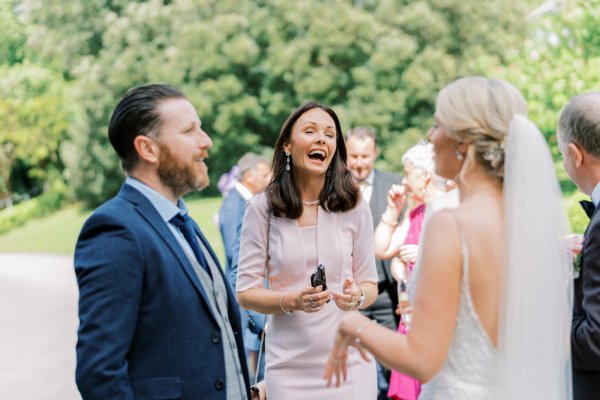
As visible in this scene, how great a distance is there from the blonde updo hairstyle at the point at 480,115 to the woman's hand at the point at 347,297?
1.01 m

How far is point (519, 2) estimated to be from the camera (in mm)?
26688

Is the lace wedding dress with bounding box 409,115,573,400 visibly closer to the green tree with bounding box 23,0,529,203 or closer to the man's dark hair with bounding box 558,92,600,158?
the man's dark hair with bounding box 558,92,600,158

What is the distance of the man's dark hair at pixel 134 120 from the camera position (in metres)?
2.52

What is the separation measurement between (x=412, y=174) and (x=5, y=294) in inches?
491

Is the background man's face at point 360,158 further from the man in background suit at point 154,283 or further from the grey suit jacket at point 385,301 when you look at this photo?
the man in background suit at point 154,283

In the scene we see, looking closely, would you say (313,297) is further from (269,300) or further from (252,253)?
(252,253)

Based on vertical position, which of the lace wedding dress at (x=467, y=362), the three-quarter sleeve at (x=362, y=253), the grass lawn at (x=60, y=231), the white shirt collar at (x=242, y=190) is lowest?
the grass lawn at (x=60, y=231)

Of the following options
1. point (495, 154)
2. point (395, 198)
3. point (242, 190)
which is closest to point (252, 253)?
point (495, 154)

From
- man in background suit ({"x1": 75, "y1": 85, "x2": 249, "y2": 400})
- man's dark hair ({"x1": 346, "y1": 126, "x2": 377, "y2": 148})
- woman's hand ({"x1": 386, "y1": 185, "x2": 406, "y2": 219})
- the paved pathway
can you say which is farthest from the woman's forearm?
the paved pathway

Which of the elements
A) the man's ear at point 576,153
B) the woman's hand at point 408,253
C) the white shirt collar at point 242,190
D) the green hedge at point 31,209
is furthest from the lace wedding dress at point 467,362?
the green hedge at point 31,209

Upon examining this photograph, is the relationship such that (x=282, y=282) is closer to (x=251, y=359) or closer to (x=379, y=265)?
(x=379, y=265)

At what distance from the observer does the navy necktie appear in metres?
2.60

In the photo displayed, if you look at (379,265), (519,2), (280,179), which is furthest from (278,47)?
(280,179)

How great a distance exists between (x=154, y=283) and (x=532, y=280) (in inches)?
49.8
